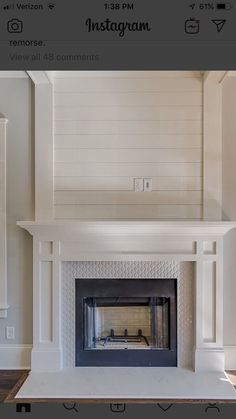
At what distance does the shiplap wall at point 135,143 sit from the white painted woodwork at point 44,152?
5 centimetres

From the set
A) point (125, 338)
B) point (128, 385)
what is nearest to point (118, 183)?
point (125, 338)

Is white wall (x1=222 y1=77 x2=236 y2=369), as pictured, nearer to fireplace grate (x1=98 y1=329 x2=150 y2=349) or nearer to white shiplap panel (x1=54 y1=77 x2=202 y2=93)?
white shiplap panel (x1=54 y1=77 x2=202 y2=93)

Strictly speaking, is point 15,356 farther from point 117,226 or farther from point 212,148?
point 212,148

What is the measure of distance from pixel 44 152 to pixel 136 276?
111 centimetres

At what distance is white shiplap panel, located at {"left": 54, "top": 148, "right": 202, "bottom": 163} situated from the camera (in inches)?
104

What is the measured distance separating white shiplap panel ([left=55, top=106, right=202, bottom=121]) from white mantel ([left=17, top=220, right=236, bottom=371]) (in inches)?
32.6

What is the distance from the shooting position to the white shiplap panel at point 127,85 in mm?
2625

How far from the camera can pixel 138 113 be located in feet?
8.65
